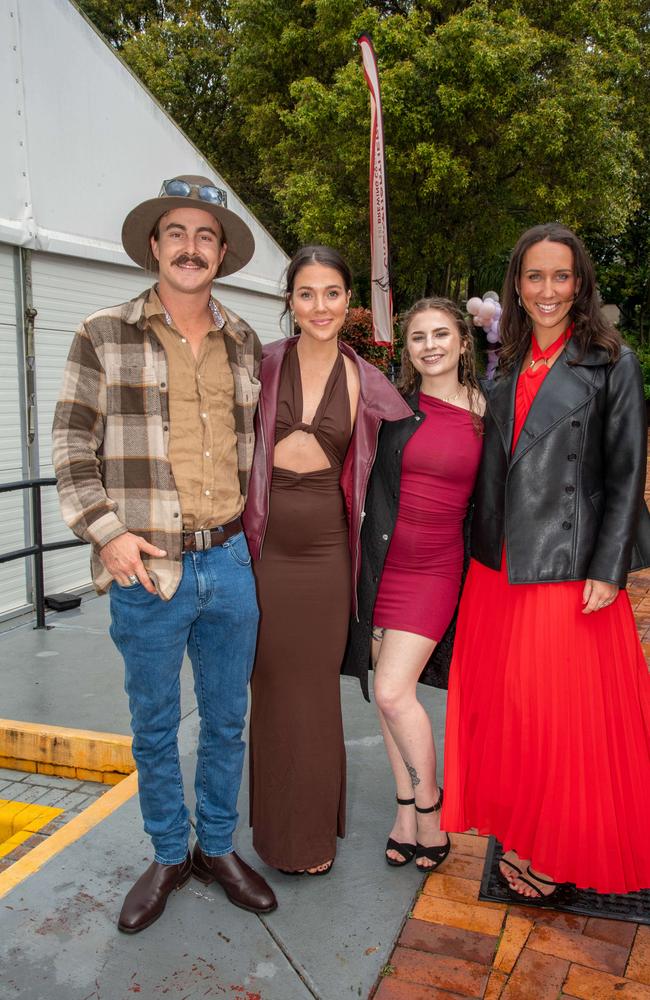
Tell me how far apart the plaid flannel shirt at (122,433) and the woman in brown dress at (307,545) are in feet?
1.12

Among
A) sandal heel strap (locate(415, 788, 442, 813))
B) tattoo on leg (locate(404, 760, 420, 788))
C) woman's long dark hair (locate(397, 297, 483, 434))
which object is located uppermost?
woman's long dark hair (locate(397, 297, 483, 434))

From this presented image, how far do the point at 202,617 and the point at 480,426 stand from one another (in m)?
1.12

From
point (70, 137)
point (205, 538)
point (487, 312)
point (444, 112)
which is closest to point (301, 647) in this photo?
point (205, 538)

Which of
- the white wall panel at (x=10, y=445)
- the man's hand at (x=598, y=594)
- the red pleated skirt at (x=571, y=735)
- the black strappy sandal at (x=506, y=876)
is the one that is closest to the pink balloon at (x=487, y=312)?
the red pleated skirt at (x=571, y=735)

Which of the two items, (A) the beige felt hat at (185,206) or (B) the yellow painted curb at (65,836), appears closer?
(A) the beige felt hat at (185,206)

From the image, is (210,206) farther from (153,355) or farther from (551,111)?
(551,111)

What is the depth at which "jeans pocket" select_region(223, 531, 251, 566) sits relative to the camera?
2576mm

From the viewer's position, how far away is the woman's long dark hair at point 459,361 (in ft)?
9.47

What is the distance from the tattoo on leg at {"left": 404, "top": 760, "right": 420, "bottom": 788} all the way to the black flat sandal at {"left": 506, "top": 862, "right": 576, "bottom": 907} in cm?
45

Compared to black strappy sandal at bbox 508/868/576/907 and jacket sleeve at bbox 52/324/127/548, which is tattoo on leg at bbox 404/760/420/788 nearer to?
black strappy sandal at bbox 508/868/576/907

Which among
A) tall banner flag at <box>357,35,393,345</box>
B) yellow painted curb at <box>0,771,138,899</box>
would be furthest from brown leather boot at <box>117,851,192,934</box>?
tall banner flag at <box>357,35,393,345</box>

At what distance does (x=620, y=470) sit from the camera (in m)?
2.55

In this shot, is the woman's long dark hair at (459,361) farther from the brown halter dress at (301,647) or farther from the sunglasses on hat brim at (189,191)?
the sunglasses on hat brim at (189,191)

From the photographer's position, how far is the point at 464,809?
2.91m
